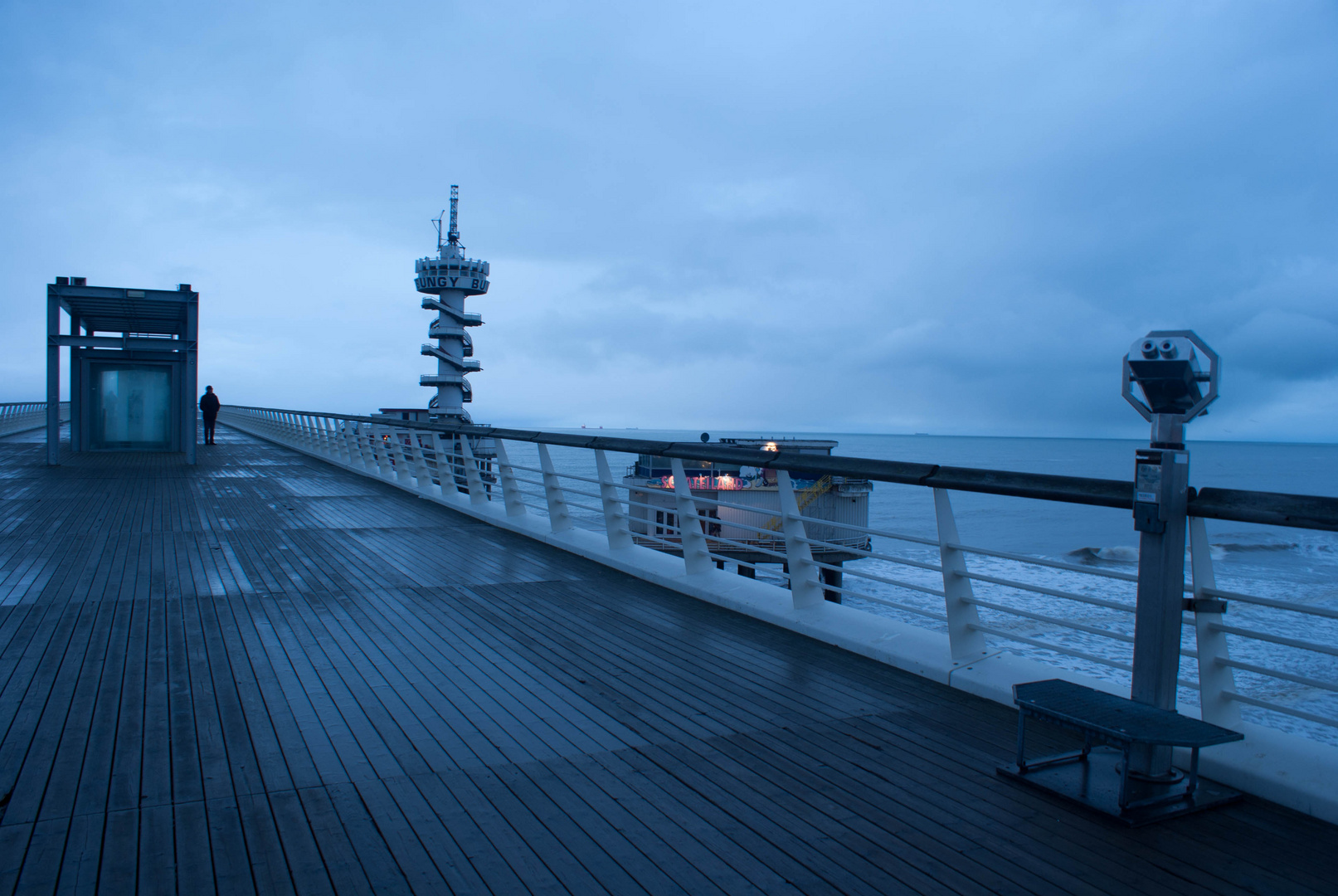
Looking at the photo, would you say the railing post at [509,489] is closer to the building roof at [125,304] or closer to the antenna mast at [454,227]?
the building roof at [125,304]

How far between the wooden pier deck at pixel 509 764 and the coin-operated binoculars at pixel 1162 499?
0.44 meters

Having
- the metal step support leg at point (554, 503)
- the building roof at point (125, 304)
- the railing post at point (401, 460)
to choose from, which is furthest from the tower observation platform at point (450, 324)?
the metal step support leg at point (554, 503)

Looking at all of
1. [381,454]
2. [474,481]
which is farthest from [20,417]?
[474,481]

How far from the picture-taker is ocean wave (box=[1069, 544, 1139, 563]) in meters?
39.8

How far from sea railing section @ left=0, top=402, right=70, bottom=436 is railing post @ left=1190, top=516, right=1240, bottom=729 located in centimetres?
3205

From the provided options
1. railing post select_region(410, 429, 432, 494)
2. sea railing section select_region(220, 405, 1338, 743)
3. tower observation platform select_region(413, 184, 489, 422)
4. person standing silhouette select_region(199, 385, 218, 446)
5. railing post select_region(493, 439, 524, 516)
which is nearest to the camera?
sea railing section select_region(220, 405, 1338, 743)

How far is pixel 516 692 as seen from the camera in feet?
12.1

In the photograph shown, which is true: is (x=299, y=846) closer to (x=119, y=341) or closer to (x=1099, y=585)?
(x=119, y=341)

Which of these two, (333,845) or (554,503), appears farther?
(554,503)

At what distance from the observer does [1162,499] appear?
273cm

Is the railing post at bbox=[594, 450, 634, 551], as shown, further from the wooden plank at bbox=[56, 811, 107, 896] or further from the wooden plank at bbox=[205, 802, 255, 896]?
the wooden plank at bbox=[56, 811, 107, 896]

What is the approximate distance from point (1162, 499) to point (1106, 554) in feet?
143

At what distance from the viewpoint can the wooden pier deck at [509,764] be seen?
2270 millimetres

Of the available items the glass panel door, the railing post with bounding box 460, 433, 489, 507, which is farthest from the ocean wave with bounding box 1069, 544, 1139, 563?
the glass panel door
